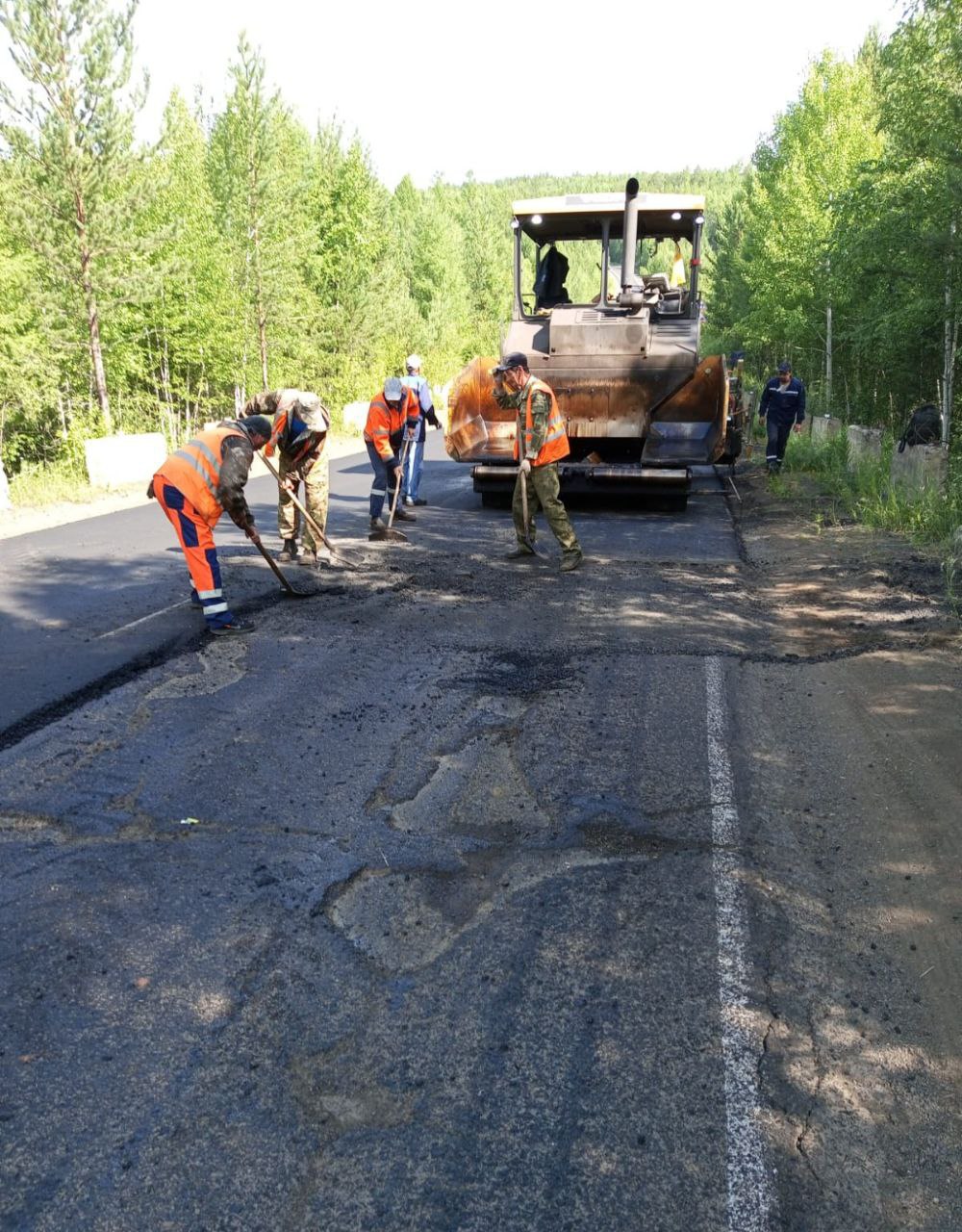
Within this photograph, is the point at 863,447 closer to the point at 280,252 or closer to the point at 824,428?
the point at 824,428

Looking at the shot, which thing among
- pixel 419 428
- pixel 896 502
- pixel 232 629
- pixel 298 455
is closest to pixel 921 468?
pixel 896 502

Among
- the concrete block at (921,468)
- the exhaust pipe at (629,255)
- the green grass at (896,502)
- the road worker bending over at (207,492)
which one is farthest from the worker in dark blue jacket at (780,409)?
the road worker bending over at (207,492)

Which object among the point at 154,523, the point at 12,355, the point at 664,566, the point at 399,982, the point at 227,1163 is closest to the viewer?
the point at 227,1163

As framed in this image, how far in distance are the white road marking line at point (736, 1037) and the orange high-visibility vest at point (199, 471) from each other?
3860mm

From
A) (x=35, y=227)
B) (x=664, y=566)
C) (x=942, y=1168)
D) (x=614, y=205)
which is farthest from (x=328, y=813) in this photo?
(x=35, y=227)

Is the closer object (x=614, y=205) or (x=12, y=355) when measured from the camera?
(x=614, y=205)

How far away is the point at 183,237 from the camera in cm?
2233

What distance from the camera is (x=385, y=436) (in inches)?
407

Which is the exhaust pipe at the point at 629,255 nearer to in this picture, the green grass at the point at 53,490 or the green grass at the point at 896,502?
the green grass at the point at 896,502

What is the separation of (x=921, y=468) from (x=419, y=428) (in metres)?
5.99

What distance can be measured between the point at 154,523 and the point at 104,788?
7.54m

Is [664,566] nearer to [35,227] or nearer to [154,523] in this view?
[154,523]

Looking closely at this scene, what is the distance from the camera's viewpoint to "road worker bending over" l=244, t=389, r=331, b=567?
8242 millimetres

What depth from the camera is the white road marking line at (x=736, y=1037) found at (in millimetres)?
2104
